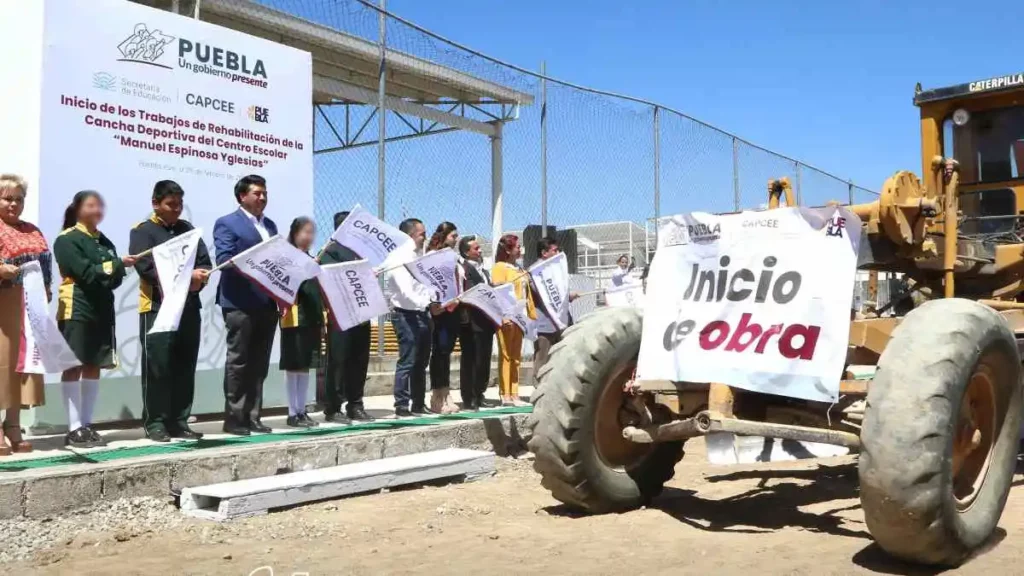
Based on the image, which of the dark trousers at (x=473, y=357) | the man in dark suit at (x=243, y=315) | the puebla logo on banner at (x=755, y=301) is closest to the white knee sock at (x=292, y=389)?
the man in dark suit at (x=243, y=315)

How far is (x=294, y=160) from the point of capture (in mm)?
8875

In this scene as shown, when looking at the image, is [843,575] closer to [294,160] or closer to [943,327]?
[943,327]

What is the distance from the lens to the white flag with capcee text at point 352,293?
25.0 feet

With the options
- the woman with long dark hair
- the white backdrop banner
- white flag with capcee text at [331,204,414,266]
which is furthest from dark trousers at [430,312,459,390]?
the white backdrop banner

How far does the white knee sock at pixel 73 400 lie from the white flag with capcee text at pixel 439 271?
283cm

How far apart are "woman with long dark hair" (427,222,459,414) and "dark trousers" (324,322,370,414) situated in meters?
0.95

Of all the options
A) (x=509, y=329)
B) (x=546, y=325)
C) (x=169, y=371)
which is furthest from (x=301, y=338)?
(x=546, y=325)

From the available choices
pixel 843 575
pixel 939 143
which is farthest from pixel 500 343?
pixel 843 575

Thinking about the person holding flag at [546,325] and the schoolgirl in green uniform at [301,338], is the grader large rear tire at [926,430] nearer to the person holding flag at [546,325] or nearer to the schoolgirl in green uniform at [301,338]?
the schoolgirl in green uniform at [301,338]

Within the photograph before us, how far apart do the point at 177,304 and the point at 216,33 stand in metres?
2.82

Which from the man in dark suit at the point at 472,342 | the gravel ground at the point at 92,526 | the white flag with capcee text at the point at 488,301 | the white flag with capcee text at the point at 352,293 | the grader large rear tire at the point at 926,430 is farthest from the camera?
the man in dark suit at the point at 472,342

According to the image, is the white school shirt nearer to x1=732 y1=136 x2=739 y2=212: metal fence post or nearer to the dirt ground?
the dirt ground

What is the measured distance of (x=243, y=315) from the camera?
7020 millimetres

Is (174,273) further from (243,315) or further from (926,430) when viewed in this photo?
(926,430)
